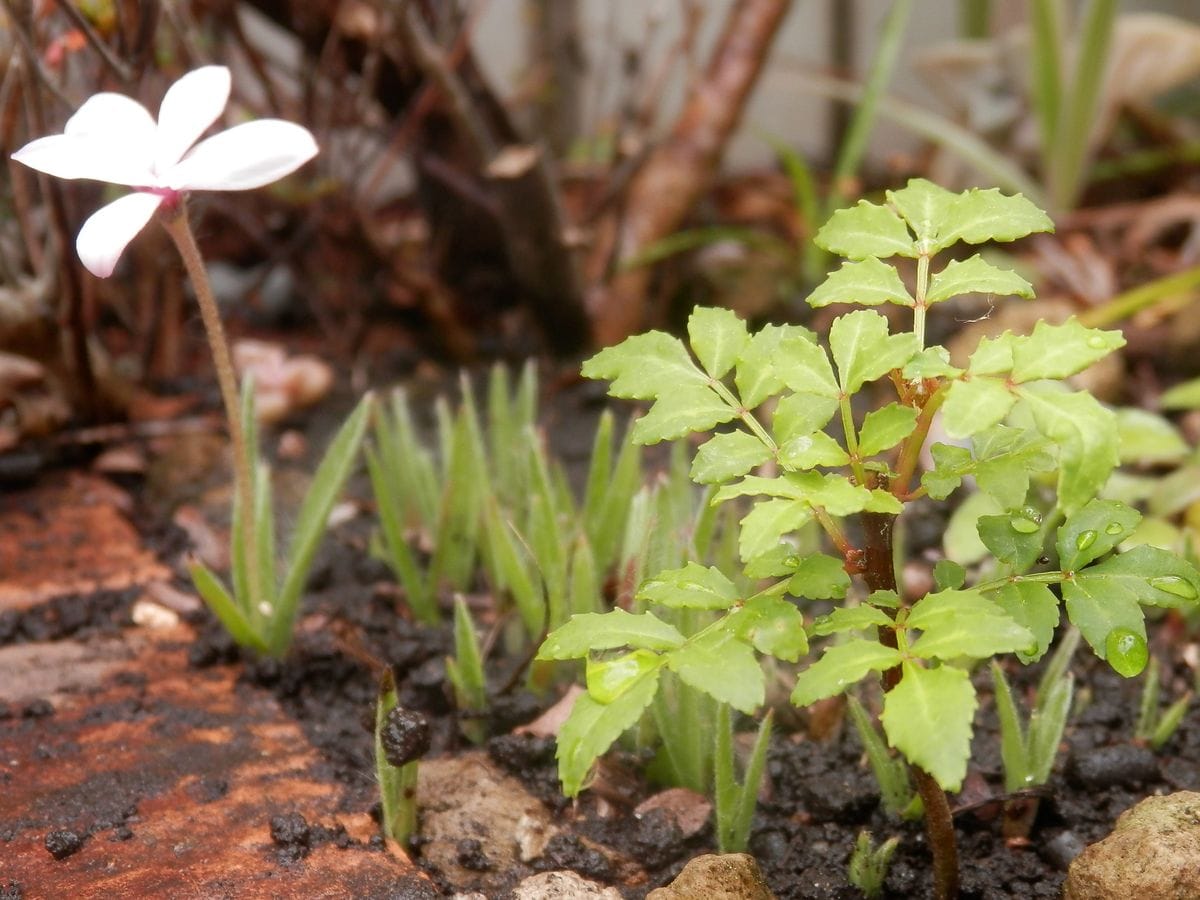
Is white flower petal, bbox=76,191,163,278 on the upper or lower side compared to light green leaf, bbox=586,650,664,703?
upper

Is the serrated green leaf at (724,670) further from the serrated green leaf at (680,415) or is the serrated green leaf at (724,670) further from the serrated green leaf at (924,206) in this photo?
the serrated green leaf at (924,206)

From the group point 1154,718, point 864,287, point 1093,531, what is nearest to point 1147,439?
point 1154,718

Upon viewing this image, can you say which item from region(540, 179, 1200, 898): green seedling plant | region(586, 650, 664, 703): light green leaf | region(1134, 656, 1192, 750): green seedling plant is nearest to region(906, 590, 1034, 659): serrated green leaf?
region(540, 179, 1200, 898): green seedling plant

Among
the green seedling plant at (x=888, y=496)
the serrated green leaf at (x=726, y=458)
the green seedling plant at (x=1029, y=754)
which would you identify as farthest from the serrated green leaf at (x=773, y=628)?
the green seedling plant at (x=1029, y=754)

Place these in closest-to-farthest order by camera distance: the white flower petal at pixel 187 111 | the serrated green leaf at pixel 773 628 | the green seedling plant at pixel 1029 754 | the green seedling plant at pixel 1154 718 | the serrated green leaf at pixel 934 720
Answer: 1. the serrated green leaf at pixel 934 720
2. the serrated green leaf at pixel 773 628
3. the white flower petal at pixel 187 111
4. the green seedling plant at pixel 1029 754
5. the green seedling plant at pixel 1154 718

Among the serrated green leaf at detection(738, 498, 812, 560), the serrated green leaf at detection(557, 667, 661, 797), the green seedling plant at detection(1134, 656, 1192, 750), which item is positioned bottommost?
the green seedling plant at detection(1134, 656, 1192, 750)

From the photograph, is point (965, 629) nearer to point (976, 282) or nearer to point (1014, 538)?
point (1014, 538)

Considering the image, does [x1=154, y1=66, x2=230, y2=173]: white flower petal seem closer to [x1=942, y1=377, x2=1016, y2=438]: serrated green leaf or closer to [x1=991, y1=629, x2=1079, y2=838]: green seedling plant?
[x1=942, y1=377, x2=1016, y2=438]: serrated green leaf
